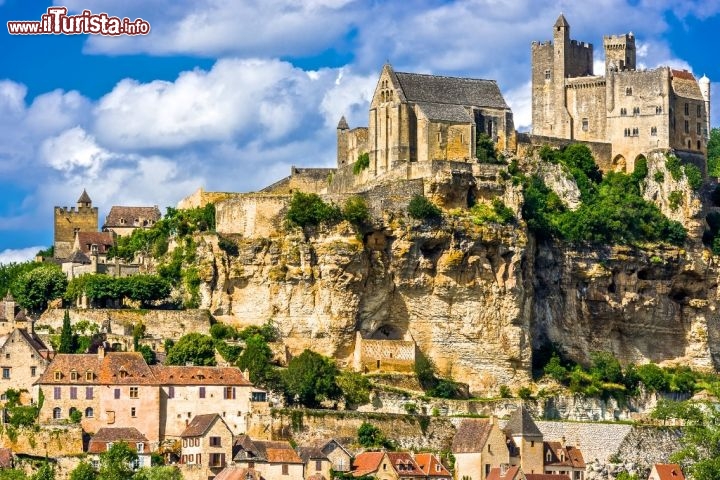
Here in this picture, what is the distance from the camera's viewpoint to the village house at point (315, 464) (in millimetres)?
82250

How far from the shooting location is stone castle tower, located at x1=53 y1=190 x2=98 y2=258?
111250 mm

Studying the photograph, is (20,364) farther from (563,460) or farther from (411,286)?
(563,460)

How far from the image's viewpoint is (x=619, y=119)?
106m

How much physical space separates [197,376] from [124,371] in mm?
3032

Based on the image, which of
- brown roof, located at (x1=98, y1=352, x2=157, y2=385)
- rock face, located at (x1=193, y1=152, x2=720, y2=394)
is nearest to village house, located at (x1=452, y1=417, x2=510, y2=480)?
rock face, located at (x1=193, y1=152, x2=720, y2=394)

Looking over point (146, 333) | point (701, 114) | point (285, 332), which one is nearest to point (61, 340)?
point (146, 333)

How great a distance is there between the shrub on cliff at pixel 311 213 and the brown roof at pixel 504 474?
48.1ft

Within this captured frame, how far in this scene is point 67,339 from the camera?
90375 millimetres

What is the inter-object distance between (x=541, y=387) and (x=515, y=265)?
5638 millimetres

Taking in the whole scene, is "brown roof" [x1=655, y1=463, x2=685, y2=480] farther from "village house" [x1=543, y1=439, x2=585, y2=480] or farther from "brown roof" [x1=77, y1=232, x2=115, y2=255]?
"brown roof" [x1=77, y1=232, x2=115, y2=255]

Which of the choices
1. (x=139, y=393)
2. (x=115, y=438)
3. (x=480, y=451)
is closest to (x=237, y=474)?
(x=115, y=438)

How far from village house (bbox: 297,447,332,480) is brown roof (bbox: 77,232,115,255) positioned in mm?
26429

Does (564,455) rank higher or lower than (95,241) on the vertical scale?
lower

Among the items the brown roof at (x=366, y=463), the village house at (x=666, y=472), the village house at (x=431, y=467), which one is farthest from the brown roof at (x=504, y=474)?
the village house at (x=666, y=472)
